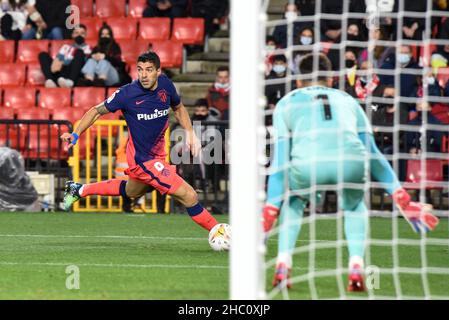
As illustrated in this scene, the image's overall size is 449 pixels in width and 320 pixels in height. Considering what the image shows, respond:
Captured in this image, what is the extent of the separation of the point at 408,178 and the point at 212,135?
2.82 m

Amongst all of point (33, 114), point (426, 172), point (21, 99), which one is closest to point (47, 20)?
point (21, 99)

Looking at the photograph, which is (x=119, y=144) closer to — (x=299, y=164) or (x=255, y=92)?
(x=299, y=164)

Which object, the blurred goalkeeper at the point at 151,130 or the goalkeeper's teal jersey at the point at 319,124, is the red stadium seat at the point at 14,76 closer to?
the blurred goalkeeper at the point at 151,130

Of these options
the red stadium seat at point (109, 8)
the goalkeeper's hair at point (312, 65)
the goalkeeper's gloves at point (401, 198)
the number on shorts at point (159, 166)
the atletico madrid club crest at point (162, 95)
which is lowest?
the goalkeeper's gloves at point (401, 198)

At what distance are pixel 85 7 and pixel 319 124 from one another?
1429 centimetres

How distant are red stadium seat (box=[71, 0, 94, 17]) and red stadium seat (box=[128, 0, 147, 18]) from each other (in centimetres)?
71

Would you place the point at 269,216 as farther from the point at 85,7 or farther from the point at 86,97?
the point at 85,7

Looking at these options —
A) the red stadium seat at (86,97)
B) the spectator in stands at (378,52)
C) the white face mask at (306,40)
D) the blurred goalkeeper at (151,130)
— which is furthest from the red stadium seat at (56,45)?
the blurred goalkeeper at (151,130)

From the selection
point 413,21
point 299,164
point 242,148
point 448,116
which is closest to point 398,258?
point 299,164

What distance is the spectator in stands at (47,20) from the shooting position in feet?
72.7

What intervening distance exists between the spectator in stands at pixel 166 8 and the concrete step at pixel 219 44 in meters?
0.80

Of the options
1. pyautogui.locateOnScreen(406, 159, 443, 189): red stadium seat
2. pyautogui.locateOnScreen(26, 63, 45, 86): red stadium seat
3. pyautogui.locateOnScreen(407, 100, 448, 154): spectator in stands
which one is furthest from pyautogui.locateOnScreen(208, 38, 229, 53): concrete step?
pyautogui.locateOnScreen(406, 159, 443, 189): red stadium seat

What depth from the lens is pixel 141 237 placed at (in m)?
13.7

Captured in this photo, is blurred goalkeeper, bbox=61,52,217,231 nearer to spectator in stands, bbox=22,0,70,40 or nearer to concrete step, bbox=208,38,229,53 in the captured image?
concrete step, bbox=208,38,229,53
